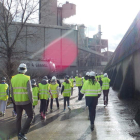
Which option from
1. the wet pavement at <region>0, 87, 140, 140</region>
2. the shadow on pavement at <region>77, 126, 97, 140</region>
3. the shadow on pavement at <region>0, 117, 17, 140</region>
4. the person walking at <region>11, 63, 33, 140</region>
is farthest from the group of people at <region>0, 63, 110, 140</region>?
the shadow on pavement at <region>0, 117, 17, 140</region>

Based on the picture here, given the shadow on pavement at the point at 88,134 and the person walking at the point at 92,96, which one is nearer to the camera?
the shadow on pavement at the point at 88,134

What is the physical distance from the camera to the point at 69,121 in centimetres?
758

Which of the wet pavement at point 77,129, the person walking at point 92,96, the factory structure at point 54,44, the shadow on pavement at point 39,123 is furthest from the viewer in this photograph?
the factory structure at point 54,44

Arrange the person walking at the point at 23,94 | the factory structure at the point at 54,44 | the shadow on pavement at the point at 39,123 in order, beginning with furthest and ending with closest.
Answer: the factory structure at the point at 54,44, the shadow on pavement at the point at 39,123, the person walking at the point at 23,94

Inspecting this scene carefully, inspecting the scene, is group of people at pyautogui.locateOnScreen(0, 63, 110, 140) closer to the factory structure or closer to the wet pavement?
the wet pavement

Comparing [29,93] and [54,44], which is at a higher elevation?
[54,44]

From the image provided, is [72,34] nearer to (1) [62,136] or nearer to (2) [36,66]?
(2) [36,66]

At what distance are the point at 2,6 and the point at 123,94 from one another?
10.6 meters

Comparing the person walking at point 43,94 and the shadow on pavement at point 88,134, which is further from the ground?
the person walking at point 43,94

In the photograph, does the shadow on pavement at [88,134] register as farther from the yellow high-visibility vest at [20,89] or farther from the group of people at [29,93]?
the yellow high-visibility vest at [20,89]

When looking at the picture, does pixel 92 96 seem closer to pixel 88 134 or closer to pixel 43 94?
pixel 88 134

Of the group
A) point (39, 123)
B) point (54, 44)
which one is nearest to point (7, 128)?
point (39, 123)

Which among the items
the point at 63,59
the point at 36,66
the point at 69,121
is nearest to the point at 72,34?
the point at 63,59

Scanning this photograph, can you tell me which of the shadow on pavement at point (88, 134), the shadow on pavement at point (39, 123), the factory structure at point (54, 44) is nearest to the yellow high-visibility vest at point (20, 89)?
the shadow on pavement at point (39, 123)
